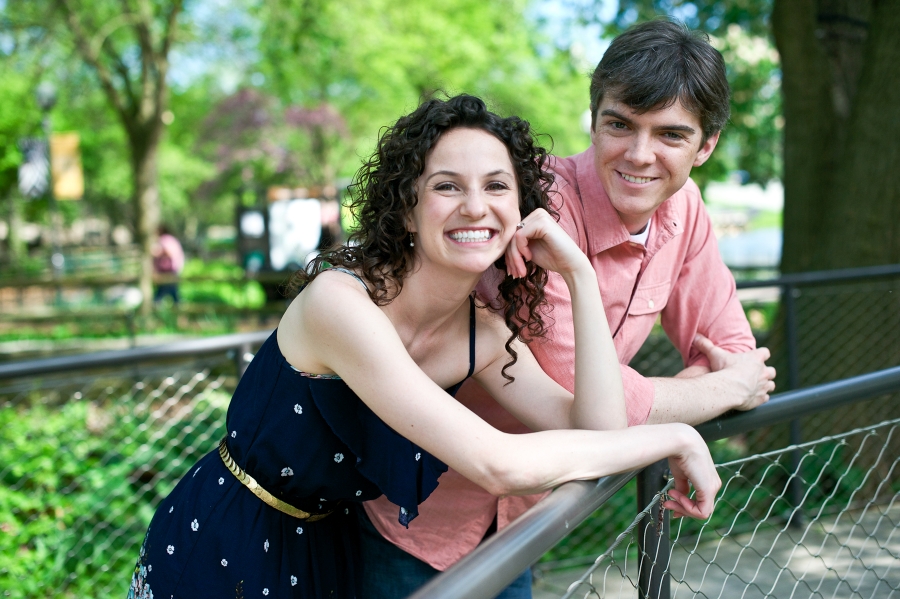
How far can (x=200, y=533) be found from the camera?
1.80 m

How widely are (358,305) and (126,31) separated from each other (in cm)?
1673

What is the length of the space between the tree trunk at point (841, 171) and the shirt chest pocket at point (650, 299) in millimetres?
3358

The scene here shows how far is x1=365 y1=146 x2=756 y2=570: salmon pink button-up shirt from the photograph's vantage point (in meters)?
1.95

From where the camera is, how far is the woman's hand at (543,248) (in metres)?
1.77

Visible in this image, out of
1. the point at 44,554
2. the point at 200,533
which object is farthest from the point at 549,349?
the point at 44,554

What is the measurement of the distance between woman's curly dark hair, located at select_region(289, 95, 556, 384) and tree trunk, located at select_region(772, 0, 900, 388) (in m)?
3.84

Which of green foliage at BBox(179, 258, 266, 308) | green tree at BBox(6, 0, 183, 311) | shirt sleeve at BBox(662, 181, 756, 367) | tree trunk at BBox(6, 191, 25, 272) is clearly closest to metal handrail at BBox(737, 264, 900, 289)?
shirt sleeve at BBox(662, 181, 756, 367)

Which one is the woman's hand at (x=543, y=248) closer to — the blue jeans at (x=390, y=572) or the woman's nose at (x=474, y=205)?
the woman's nose at (x=474, y=205)

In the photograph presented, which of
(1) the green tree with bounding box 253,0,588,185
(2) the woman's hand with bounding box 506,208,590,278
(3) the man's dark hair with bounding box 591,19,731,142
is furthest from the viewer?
(1) the green tree with bounding box 253,0,588,185

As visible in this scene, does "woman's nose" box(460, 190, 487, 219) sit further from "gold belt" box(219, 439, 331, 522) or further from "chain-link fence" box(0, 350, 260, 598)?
"chain-link fence" box(0, 350, 260, 598)

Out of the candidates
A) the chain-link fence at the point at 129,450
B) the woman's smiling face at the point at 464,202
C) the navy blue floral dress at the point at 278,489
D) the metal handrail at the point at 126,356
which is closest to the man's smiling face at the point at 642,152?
the woman's smiling face at the point at 464,202

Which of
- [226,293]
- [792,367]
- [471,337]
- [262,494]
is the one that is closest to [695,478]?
[471,337]

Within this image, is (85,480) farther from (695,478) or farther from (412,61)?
(412,61)

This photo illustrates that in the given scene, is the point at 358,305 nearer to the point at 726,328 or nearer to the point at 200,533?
the point at 200,533
